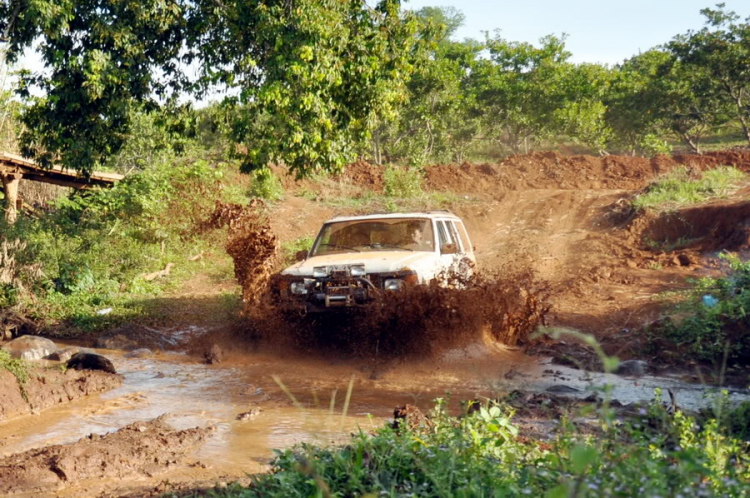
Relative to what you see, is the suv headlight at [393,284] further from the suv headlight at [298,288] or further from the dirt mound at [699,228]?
the dirt mound at [699,228]

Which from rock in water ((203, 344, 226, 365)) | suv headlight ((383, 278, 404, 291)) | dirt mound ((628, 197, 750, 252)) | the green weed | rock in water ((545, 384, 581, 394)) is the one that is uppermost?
dirt mound ((628, 197, 750, 252))

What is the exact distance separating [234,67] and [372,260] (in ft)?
14.3

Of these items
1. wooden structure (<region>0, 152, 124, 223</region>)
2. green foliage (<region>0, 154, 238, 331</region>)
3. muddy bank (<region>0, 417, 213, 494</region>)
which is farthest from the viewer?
wooden structure (<region>0, 152, 124, 223</region>)

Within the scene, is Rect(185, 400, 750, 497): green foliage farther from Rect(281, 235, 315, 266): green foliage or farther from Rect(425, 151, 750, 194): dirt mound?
Rect(425, 151, 750, 194): dirt mound

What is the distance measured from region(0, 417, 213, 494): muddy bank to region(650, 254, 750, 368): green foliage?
6267mm

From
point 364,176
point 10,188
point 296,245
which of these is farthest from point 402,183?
point 10,188

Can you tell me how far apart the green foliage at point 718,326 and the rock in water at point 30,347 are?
8443 millimetres

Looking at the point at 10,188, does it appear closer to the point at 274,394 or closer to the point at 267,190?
the point at 267,190

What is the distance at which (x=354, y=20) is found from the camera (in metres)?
11.9

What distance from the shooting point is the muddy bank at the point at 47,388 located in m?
7.45

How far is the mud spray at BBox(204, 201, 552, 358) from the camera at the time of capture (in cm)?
890

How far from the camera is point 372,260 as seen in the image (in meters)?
9.04

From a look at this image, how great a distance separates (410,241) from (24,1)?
20.1ft

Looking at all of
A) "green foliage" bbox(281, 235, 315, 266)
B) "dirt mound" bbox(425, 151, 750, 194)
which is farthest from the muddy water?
"dirt mound" bbox(425, 151, 750, 194)
